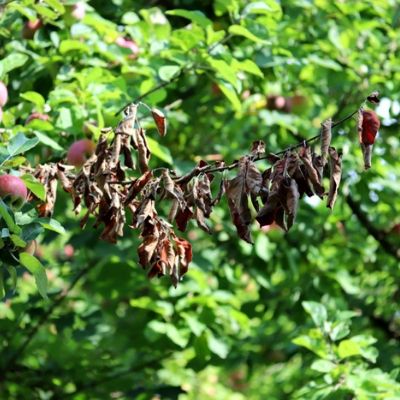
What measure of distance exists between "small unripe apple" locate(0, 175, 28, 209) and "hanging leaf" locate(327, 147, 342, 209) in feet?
2.02

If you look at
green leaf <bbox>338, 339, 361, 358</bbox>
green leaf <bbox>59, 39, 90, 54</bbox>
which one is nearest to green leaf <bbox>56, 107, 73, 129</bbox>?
green leaf <bbox>59, 39, 90, 54</bbox>

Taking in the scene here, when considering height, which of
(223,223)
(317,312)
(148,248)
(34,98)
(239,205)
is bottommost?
(223,223)

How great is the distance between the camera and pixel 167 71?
2371 mm

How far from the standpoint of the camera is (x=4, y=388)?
3309mm

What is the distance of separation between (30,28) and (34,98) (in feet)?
1.39

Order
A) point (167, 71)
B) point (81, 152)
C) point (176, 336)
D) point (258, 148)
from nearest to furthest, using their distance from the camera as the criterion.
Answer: point (258, 148), point (81, 152), point (167, 71), point (176, 336)

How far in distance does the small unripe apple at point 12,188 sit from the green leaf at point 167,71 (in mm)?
734

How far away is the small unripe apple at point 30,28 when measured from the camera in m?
2.58

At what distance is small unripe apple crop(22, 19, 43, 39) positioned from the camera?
2578 millimetres

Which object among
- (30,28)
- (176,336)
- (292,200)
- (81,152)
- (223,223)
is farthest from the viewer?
(223,223)

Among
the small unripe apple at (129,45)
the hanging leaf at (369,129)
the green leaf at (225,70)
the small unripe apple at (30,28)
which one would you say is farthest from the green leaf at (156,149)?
the hanging leaf at (369,129)

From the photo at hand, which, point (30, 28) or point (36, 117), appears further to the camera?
point (30, 28)

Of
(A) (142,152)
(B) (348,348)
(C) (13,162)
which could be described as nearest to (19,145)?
(C) (13,162)

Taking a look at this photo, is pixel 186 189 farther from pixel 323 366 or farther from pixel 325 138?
pixel 323 366
